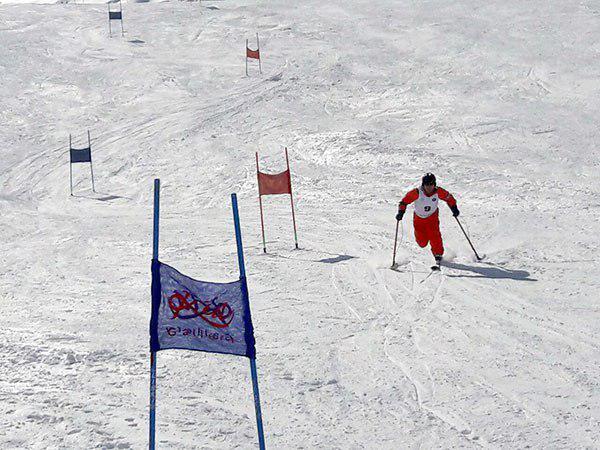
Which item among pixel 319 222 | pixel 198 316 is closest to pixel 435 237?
pixel 319 222

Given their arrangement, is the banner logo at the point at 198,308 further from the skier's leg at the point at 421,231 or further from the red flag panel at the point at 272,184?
the red flag panel at the point at 272,184

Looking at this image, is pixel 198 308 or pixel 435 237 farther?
pixel 435 237

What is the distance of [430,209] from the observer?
11.7 metres

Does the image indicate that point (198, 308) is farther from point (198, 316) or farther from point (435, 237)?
point (435, 237)

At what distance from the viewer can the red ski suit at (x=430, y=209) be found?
457 inches

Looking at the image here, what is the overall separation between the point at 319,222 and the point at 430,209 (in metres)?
3.69

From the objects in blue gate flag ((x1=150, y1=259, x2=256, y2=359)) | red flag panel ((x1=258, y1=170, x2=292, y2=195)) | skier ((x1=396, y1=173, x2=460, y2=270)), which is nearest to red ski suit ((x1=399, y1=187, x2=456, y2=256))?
skier ((x1=396, y1=173, x2=460, y2=270))

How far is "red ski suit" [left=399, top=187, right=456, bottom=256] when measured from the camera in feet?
38.1

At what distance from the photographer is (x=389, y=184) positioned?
17.2m

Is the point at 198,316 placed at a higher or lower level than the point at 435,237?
higher

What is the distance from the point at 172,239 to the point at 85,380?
21.2 feet

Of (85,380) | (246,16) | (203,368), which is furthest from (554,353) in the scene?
(246,16)

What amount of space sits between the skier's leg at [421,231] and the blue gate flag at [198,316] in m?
6.82

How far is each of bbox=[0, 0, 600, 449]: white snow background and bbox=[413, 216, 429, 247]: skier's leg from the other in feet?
1.38
